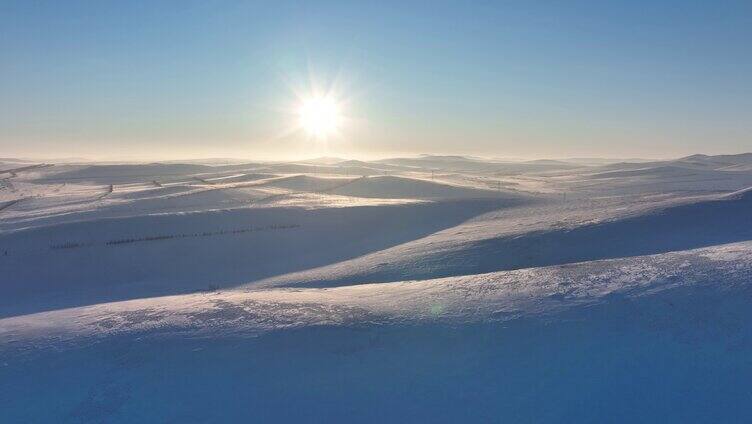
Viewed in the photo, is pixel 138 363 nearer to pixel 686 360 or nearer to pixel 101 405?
pixel 101 405

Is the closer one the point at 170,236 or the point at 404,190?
the point at 170,236

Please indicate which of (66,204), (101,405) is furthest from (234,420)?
(66,204)

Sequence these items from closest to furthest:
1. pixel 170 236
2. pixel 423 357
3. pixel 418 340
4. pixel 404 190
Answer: pixel 423 357
pixel 418 340
pixel 170 236
pixel 404 190

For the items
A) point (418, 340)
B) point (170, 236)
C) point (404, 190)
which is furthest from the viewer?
point (404, 190)

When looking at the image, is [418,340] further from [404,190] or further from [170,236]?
[404,190]

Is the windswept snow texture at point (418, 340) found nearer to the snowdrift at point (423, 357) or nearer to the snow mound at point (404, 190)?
the snowdrift at point (423, 357)

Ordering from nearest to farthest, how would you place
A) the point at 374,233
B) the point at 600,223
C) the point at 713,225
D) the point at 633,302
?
1. the point at 633,302
2. the point at 713,225
3. the point at 600,223
4. the point at 374,233

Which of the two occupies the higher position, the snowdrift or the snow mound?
the snow mound

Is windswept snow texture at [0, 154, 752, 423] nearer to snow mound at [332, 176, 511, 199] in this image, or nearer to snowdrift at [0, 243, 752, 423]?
snowdrift at [0, 243, 752, 423]

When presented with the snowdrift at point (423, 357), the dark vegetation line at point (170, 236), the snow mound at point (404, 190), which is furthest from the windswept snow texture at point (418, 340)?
the snow mound at point (404, 190)

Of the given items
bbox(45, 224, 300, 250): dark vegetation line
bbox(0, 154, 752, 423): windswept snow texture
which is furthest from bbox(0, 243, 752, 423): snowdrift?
bbox(45, 224, 300, 250): dark vegetation line

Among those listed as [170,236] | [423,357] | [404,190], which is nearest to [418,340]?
[423,357]
